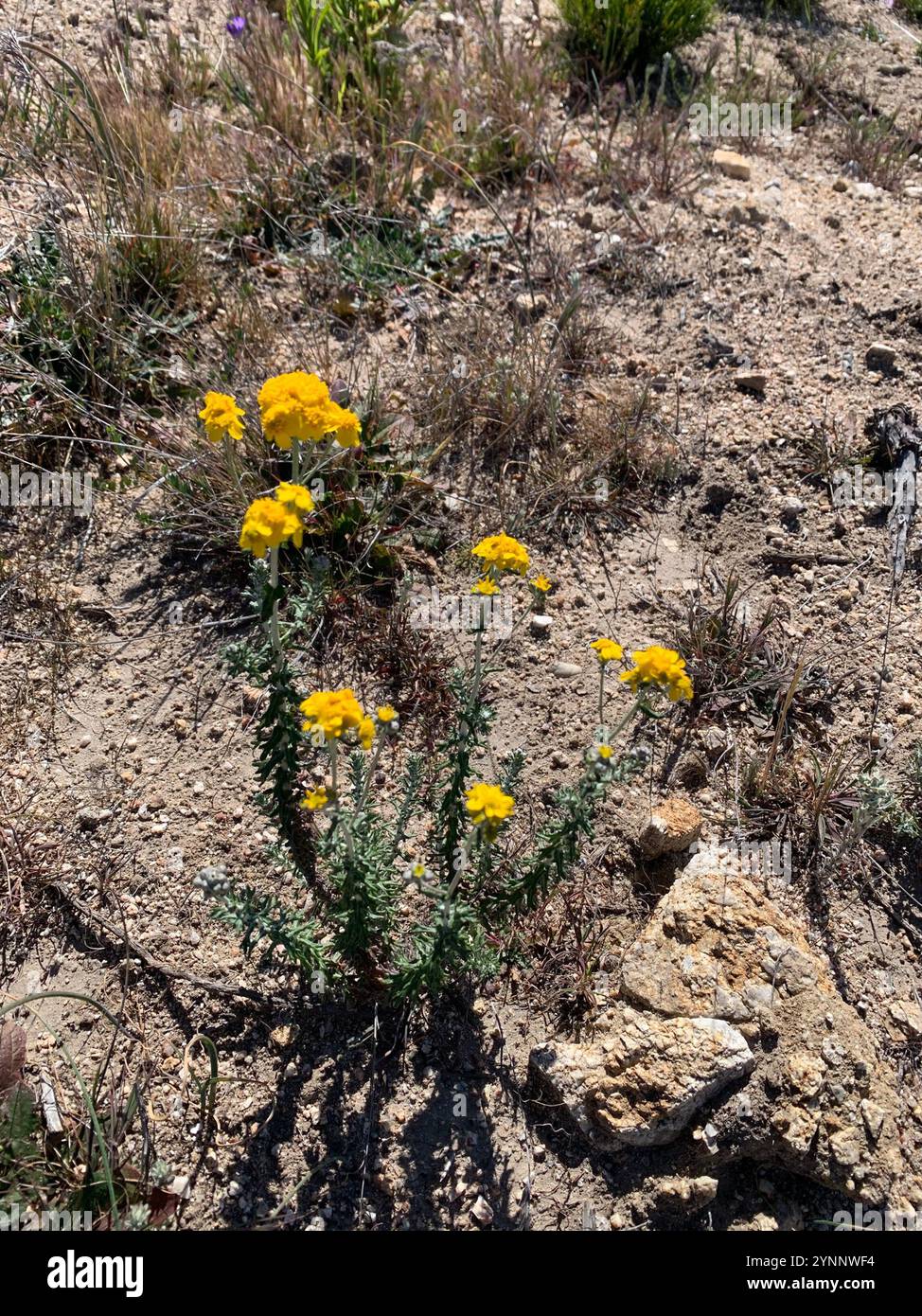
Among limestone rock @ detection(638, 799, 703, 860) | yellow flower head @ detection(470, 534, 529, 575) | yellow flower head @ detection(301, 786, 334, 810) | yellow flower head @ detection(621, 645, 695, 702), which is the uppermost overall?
yellow flower head @ detection(470, 534, 529, 575)

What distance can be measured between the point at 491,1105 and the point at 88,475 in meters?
→ 2.66

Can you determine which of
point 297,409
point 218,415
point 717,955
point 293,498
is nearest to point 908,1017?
point 717,955

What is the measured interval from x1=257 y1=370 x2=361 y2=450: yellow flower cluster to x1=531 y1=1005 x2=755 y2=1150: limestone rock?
5.67 feet

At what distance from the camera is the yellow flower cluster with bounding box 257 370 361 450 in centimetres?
200

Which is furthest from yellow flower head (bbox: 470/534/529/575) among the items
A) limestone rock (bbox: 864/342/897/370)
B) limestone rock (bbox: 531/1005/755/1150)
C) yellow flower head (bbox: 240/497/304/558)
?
limestone rock (bbox: 864/342/897/370)

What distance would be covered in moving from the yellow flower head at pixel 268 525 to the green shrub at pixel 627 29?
14.5ft

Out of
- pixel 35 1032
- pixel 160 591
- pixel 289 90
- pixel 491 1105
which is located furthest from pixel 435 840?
pixel 289 90

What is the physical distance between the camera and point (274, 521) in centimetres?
191

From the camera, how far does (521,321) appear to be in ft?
13.8

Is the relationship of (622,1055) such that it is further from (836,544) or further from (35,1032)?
(836,544)

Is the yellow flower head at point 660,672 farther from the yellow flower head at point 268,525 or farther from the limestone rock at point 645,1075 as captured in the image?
the limestone rock at point 645,1075

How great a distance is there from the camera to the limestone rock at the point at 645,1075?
237cm

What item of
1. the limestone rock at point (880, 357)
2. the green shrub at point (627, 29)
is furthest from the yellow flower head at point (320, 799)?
the green shrub at point (627, 29)

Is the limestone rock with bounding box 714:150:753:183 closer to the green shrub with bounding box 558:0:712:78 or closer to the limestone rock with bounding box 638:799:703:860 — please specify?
the green shrub with bounding box 558:0:712:78
